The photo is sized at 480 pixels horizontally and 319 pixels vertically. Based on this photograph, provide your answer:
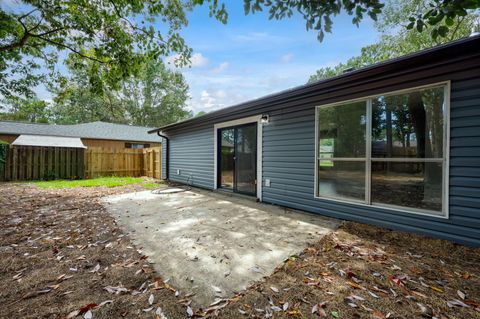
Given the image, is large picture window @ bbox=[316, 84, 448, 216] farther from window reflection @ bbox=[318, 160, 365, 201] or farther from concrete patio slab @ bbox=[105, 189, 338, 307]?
concrete patio slab @ bbox=[105, 189, 338, 307]

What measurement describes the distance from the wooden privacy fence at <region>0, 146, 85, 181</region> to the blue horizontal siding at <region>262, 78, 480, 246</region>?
9695mm

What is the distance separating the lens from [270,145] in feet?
17.0

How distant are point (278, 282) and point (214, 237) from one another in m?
1.31

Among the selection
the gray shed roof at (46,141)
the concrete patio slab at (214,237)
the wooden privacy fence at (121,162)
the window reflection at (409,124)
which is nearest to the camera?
the concrete patio slab at (214,237)

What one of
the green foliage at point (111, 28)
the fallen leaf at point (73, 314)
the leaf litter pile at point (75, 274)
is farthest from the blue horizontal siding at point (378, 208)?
the fallen leaf at point (73, 314)

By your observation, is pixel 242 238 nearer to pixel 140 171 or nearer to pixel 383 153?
pixel 383 153

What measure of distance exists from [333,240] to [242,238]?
126 centimetres

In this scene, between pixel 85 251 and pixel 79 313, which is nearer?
pixel 79 313

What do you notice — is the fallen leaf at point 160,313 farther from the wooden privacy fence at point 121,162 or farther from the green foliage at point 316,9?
the wooden privacy fence at point 121,162

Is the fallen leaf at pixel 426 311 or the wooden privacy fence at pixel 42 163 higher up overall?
the wooden privacy fence at pixel 42 163

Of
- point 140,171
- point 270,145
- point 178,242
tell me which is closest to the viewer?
point 178,242

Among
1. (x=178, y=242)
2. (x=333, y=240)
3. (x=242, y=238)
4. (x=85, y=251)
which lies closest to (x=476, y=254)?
(x=333, y=240)

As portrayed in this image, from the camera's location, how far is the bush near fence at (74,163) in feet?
29.0

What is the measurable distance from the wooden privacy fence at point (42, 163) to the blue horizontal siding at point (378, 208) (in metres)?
9.70
